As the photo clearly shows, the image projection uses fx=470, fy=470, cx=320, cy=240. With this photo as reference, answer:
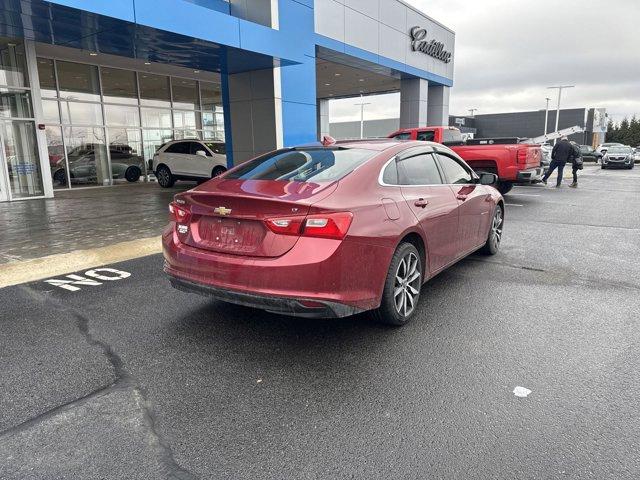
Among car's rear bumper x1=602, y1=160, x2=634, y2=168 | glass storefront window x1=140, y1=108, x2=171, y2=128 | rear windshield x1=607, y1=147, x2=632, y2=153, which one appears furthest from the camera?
rear windshield x1=607, y1=147, x2=632, y2=153

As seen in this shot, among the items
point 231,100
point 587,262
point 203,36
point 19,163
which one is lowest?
point 587,262

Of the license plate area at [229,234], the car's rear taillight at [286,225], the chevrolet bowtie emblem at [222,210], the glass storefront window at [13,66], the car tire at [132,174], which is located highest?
the glass storefront window at [13,66]

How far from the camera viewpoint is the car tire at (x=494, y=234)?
6.30 metres

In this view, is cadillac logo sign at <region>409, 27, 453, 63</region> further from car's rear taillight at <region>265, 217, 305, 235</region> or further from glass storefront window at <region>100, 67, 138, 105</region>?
car's rear taillight at <region>265, 217, 305, 235</region>

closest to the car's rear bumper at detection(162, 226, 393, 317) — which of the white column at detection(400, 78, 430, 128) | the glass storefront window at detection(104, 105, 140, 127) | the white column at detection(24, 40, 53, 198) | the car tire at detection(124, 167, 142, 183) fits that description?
the white column at detection(24, 40, 53, 198)

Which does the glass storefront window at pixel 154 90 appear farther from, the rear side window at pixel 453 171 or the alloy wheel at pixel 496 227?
the rear side window at pixel 453 171

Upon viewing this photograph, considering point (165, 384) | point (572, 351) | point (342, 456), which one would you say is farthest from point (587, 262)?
point (165, 384)

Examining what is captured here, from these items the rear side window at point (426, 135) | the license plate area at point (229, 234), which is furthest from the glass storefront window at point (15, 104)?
the license plate area at point (229, 234)

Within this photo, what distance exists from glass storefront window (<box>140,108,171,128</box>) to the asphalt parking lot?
1724 centimetres

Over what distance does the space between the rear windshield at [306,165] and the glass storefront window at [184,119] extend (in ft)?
62.3

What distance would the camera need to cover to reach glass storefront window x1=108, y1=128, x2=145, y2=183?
769 inches

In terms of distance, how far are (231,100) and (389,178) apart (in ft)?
31.9

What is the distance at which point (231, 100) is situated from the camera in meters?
12.7

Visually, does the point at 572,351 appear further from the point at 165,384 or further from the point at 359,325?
the point at 165,384
